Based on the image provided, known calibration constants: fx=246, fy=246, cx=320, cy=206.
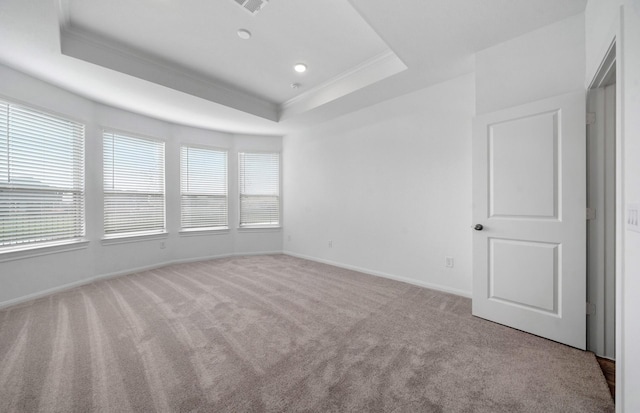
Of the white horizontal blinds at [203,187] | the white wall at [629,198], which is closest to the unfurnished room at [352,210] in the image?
the white wall at [629,198]

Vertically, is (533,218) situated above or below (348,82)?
below

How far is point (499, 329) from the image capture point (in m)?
2.24

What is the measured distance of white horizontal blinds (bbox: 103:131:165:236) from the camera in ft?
12.9

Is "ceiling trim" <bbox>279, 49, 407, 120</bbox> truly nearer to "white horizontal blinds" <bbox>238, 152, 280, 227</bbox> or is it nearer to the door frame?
"white horizontal blinds" <bbox>238, 152, 280, 227</bbox>

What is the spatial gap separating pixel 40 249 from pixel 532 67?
5.72m

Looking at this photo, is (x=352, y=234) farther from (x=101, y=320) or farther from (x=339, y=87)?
(x=101, y=320)

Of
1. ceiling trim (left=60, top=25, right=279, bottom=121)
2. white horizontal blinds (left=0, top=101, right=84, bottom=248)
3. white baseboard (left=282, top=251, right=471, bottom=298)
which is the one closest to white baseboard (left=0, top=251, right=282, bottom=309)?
white horizontal blinds (left=0, top=101, right=84, bottom=248)

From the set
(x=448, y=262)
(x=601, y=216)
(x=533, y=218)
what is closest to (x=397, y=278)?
(x=448, y=262)

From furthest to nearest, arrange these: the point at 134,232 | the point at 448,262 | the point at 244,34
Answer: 1. the point at 134,232
2. the point at 448,262
3. the point at 244,34

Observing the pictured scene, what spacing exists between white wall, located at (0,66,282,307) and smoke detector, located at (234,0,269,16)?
2.89m

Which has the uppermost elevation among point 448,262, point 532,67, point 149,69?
point 149,69

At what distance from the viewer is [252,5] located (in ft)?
7.01

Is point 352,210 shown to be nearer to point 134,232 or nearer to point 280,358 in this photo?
point 280,358

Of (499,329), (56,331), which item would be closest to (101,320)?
(56,331)
